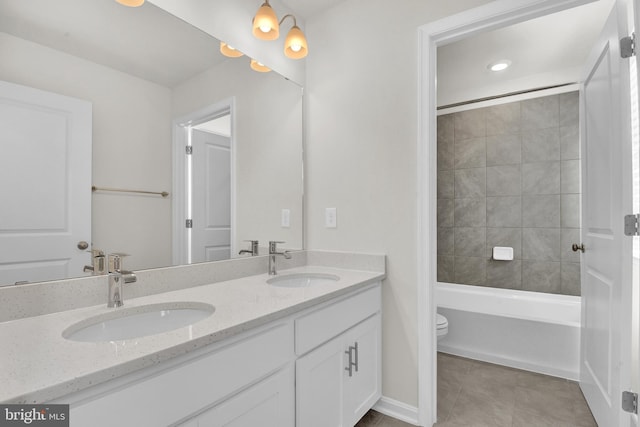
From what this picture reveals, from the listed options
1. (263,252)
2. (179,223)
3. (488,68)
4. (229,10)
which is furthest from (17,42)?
(488,68)

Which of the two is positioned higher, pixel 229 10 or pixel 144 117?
pixel 229 10

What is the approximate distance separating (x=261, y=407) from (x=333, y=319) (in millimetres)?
468

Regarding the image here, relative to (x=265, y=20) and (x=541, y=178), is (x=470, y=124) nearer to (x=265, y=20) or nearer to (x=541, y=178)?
(x=541, y=178)

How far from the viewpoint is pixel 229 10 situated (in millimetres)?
1686

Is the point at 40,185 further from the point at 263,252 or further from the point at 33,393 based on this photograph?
the point at 263,252

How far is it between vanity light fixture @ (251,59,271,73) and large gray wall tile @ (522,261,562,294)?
2.82 meters

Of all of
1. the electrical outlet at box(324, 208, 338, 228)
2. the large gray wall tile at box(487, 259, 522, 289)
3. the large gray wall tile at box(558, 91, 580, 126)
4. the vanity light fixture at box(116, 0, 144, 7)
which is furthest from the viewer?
the large gray wall tile at box(487, 259, 522, 289)

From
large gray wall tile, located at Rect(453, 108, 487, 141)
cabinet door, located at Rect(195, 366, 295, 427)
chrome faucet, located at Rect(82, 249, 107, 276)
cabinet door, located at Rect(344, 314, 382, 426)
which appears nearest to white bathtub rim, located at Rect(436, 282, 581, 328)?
cabinet door, located at Rect(344, 314, 382, 426)

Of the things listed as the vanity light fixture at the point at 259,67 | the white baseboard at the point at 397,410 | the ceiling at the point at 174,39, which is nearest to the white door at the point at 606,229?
the ceiling at the point at 174,39

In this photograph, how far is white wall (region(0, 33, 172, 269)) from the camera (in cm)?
108

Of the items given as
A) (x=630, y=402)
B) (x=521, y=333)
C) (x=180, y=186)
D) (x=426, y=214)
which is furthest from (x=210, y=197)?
(x=521, y=333)

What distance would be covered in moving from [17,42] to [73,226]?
0.60 m

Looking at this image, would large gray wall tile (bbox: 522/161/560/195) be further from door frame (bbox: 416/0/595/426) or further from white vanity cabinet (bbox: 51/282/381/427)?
white vanity cabinet (bbox: 51/282/381/427)

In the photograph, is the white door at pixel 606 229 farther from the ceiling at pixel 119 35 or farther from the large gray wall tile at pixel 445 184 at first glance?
the ceiling at pixel 119 35
